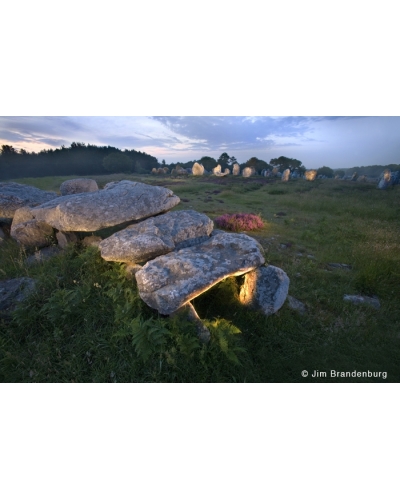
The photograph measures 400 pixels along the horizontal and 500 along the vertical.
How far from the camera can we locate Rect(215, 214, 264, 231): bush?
1000 centimetres

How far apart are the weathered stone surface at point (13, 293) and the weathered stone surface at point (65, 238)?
5.89 ft

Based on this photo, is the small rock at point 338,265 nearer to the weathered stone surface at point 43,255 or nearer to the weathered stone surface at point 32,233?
the weathered stone surface at point 43,255

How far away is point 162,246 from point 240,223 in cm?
618

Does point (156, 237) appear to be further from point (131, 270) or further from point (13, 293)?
→ point (13, 293)

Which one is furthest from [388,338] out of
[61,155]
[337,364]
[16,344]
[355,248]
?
[61,155]

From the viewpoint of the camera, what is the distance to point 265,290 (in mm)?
4434

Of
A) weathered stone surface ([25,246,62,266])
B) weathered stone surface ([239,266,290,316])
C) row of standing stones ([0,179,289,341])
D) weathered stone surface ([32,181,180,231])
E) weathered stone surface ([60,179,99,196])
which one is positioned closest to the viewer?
row of standing stones ([0,179,289,341])

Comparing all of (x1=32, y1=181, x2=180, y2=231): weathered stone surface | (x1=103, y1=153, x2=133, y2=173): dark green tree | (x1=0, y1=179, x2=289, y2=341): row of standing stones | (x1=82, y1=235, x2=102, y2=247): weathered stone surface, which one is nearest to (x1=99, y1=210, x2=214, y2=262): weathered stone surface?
(x1=0, y1=179, x2=289, y2=341): row of standing stones

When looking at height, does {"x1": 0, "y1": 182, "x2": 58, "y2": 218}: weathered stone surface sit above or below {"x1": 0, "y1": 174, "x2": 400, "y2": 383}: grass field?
above

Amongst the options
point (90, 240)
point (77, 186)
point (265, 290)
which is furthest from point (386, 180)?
point (77, 186)

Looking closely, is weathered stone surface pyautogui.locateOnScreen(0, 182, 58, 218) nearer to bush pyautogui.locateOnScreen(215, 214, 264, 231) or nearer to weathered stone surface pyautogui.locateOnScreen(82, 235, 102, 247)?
weathered stone surface pyautogui.locateOnScreen(82, 235, 102, 247)

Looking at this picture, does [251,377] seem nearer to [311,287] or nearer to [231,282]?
[231,282]

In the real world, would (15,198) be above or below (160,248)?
above

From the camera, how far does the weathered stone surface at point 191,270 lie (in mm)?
3566
